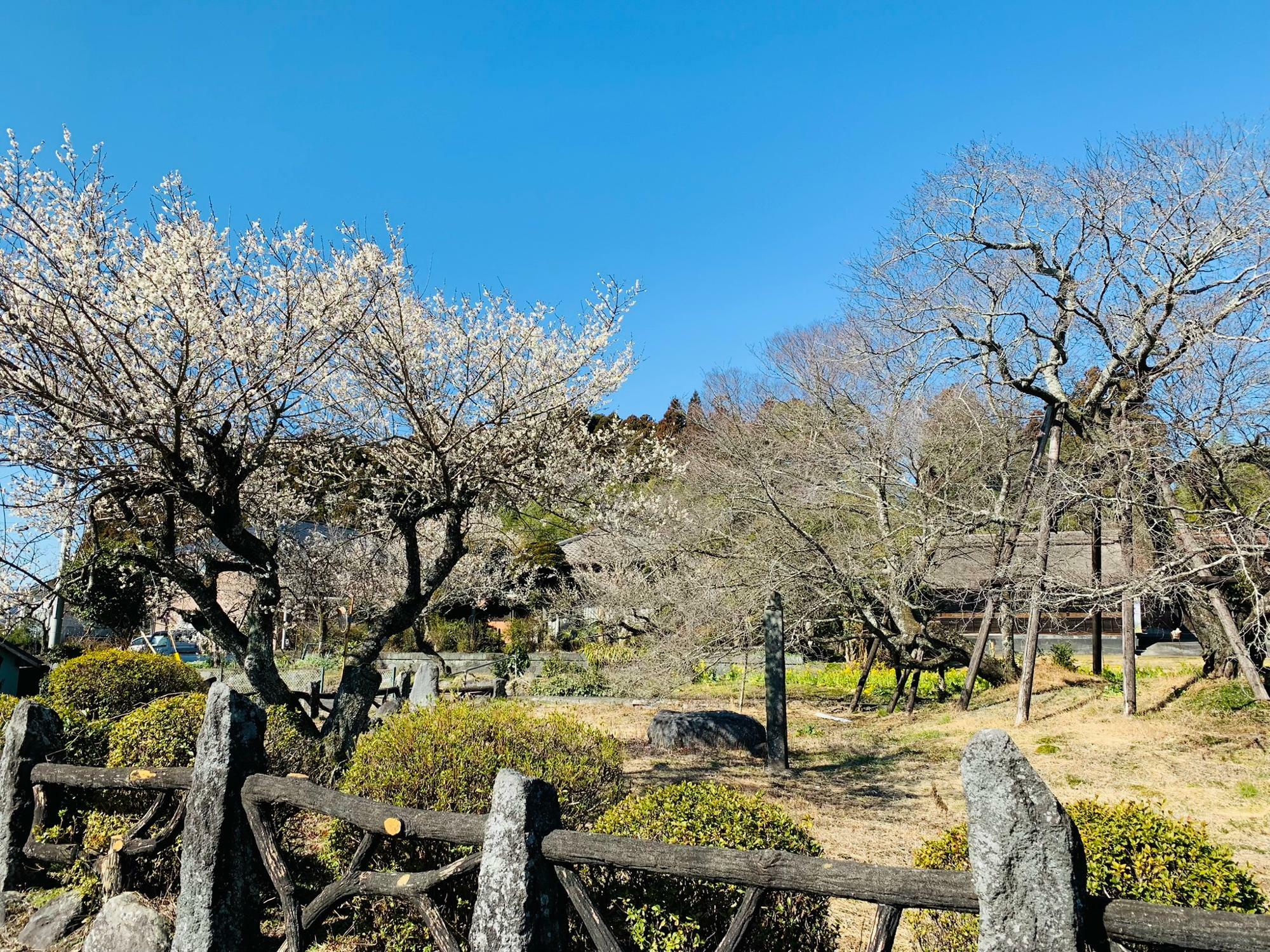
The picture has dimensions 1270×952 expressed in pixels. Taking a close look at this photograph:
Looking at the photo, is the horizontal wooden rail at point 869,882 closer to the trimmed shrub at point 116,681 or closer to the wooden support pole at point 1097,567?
the wooden support pole at point 1097,567

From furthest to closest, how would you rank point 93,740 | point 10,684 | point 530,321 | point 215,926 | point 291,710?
point 10,684, point 530,321, point 291,710, point 93,740, point 215,926

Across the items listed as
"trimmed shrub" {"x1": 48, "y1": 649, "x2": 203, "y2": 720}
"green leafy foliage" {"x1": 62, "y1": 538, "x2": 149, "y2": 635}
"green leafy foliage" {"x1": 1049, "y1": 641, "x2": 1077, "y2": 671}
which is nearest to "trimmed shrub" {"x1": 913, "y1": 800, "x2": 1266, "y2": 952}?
"green leafy foliage" {"x1": 62, "y1": 538, "x2": 149, "y2": 635}

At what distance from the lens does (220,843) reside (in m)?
4.23

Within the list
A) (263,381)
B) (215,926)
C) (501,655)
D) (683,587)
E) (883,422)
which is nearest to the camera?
(215,926)

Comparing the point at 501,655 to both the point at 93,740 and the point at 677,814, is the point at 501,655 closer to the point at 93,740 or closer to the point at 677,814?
the point at 93,740

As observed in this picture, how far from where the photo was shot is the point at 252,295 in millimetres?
8031

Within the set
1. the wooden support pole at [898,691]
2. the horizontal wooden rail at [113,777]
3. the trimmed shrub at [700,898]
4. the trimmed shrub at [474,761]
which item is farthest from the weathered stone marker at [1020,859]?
the wooden support pole at [898,691]

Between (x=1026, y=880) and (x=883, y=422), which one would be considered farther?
(x=883, y=422)

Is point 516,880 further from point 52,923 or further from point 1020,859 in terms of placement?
point 52,923

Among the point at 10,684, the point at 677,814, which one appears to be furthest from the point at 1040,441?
the point at 10,684

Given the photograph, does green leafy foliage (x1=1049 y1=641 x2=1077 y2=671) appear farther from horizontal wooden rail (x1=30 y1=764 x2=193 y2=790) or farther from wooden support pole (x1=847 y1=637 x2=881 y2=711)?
horizontal wooden rail (x1=30 y1=764 x2=193 y2=790)

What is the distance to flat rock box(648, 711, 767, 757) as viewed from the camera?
482 inches

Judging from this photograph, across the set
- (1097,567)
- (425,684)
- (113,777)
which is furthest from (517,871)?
(1097,567)

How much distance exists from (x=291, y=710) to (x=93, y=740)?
1.81 meters
